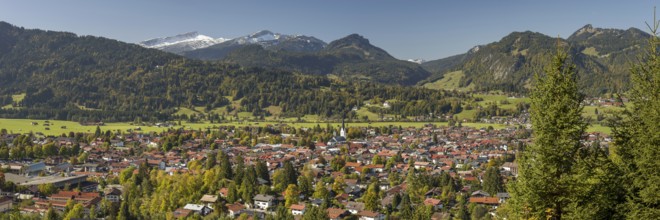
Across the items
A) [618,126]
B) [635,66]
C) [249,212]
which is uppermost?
[635,66]

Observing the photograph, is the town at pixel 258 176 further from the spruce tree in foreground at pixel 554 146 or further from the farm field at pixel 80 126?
the spruce tree in foreground at pixel 554 146

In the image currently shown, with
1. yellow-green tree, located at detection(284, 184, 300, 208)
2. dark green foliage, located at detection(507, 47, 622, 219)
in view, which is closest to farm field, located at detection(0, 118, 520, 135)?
yellow-green tree, located at detection(284, 184, 300, 208)

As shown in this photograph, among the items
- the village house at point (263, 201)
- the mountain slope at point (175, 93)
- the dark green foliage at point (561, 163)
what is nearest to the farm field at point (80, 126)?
the mountain slope at point (175, 93)

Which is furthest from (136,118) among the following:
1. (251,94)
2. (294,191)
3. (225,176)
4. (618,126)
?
(618,126)

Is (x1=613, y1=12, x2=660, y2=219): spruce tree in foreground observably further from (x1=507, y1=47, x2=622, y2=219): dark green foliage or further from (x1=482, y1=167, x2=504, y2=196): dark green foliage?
(x1=482, y1=167, x2=504, y2=196): dark green foliage

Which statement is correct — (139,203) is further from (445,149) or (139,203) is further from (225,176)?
(445,149)

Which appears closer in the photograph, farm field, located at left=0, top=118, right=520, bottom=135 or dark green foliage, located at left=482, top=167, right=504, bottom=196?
dark green foliage, located at left=482, top=167, right=504, bottom=196

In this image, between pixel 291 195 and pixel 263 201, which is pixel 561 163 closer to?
pixel 263 201

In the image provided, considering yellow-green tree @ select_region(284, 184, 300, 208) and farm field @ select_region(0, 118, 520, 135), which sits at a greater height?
farm field @ select_region(0, 118, 520, 135)
